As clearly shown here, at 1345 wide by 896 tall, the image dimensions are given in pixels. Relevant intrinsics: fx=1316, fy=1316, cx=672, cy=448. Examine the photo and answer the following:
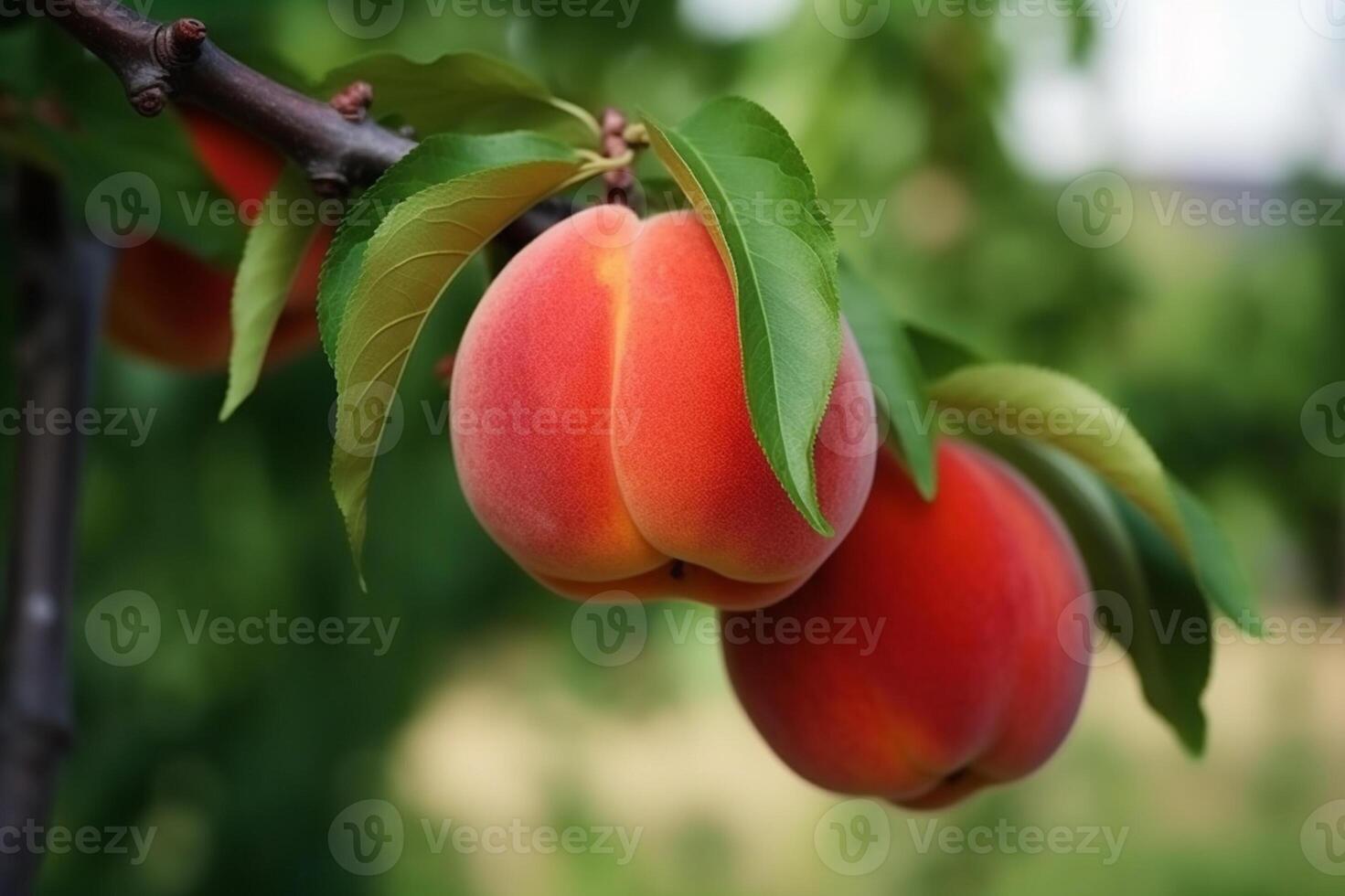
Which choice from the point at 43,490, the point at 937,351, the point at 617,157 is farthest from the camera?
the point at 43,490

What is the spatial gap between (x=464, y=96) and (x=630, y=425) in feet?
0.73

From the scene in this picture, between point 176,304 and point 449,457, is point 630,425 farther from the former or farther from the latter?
point 449,457

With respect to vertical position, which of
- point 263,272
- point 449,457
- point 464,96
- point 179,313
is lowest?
point 449,457

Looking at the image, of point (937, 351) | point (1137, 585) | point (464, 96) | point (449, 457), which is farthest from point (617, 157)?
point (449, 457)

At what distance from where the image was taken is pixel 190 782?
140cm

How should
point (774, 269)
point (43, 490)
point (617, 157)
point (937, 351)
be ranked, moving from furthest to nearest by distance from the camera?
point (43, 490) → point (937, 351) → point (617, 157) → point (774, 269)

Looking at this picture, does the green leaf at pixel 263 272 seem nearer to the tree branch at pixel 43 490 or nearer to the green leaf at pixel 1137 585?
the tree branch at pixel 43 490

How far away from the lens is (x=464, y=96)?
0.62 metres

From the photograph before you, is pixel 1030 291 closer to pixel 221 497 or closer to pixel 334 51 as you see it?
pixel 334 51

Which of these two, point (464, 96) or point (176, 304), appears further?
point (176, 304)

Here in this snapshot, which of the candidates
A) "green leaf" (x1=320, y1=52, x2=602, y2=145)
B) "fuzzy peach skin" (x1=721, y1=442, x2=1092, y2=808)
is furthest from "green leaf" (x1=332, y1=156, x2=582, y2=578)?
"fuzzy peach skin" (x1=721, y1=442, x2=1092, y2=808)

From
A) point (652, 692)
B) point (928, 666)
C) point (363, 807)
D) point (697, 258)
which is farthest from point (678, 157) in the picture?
point (652, 692)

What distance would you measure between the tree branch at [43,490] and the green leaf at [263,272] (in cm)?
26

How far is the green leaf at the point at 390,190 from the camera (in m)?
0.49
